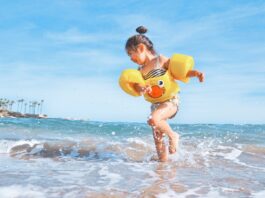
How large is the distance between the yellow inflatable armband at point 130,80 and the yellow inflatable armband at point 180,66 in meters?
0.45

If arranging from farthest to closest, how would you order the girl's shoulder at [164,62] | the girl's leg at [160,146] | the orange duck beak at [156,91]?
1. the girl's leg at [160,146]
2. the girl's shoulder at [164,62]
3. the orange duck beak at [156,91]

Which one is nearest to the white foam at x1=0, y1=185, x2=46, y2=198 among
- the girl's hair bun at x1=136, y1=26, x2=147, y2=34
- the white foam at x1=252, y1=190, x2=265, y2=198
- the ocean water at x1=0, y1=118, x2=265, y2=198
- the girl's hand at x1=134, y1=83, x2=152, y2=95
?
the ocean water at x1=0, y1=118, x2=265, y2=198

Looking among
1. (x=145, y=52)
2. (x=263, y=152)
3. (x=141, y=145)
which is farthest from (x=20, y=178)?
(x=263, y=152)

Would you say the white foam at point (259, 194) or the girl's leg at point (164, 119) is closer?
the white foam at point (259, 194)

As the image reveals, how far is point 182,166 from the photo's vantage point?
18.2 ft

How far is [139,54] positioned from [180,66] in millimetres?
604

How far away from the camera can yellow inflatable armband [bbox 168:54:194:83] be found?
5715 millimetres

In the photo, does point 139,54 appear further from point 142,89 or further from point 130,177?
point 130,177

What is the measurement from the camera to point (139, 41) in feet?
19.4

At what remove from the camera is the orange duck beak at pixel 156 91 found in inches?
227

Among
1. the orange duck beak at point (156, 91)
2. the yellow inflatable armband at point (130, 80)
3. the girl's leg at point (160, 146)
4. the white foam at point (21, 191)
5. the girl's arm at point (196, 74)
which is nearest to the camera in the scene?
the white foam at point (21, 191)

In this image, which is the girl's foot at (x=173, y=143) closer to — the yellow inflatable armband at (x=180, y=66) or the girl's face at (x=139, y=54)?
the yellow inflatable armband at (x=180, y=66)

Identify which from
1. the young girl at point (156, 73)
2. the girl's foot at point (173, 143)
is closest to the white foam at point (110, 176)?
the young girl at point (156, 73)

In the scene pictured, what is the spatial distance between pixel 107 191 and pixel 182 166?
80.0 inches
